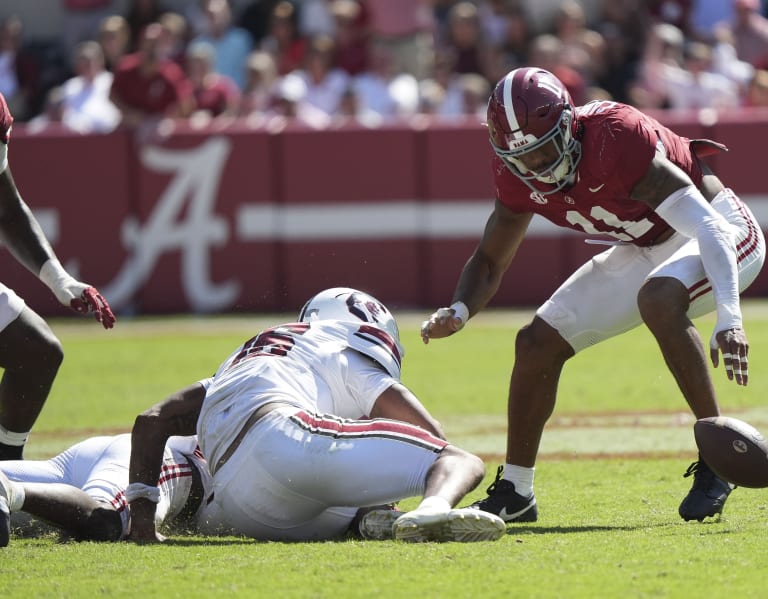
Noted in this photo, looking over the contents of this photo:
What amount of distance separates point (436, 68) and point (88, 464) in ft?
34.2

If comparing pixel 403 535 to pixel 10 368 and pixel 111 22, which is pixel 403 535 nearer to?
pixel 10 368

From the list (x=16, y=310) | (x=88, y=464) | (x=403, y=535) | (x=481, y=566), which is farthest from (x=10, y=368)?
(x=481, y=566)

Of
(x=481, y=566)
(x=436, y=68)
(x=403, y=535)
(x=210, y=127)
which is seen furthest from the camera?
(x=436, y=68)

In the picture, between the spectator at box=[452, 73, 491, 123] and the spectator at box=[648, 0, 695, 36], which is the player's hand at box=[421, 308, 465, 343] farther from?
the spectator at box=[648, 0, 695, 36]

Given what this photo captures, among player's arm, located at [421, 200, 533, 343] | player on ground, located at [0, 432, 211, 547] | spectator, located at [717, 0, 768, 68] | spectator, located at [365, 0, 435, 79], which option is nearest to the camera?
player on ground, located at [0, 432, 211, 547]

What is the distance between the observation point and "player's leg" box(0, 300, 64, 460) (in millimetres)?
5984

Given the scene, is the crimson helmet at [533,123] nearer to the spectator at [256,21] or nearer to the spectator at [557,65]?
the spectator at [557,65]

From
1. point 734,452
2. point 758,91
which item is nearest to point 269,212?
point 758,91

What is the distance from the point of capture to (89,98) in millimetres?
14953

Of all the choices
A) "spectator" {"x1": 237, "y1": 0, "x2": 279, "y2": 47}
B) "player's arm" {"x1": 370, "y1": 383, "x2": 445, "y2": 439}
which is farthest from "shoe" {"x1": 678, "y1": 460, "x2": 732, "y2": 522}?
"spectator" {"x1": 237, "y1": 0, "x2": 279, "y2": 47}

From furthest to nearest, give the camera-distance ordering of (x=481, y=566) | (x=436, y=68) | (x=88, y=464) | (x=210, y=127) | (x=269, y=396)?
1. (x=436, y=68)
2. (x=210, y=127)
3. (x=88, y=464)
4. (x=269, y=396)
5. (x=481, y=566)

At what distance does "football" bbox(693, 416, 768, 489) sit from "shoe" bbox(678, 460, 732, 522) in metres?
0.21

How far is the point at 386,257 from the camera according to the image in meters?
14.4

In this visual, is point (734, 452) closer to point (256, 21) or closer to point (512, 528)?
point (512, 528)
